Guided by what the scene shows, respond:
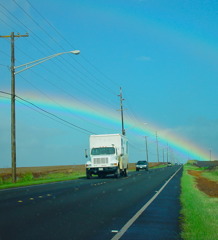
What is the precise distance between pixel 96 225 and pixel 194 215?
3174 millimetres

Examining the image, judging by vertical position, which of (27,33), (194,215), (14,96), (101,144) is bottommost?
(194,215)

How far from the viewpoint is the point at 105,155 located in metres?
35.0

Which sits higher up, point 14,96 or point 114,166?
point 14,96

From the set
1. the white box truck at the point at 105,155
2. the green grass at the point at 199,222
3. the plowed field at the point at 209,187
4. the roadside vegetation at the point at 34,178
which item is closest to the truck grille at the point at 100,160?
the white box truck at the point at 105,155

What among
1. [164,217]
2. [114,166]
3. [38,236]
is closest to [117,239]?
[38,236]

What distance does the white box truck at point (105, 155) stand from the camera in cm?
3488

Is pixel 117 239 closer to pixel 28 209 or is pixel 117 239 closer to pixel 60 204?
pixel 28 209

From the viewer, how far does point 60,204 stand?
1355 cm

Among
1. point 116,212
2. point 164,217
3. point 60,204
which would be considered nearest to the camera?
point 164,217

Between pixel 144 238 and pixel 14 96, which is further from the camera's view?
pixel 14 96

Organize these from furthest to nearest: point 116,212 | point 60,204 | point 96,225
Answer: point 60,204 → point 116,212 → point 96,225

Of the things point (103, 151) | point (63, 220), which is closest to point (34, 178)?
point (103, 151)

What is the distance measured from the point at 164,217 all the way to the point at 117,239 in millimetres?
3435

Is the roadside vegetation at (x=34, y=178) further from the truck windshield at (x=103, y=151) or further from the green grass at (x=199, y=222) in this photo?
the green grass at (x=199, y=222)
